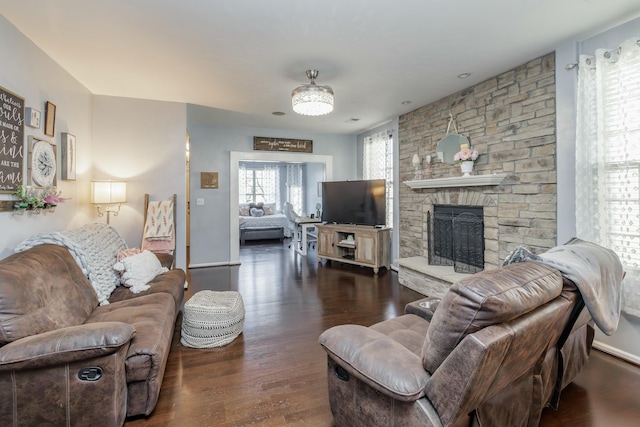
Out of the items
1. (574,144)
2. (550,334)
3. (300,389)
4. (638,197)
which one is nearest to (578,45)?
(574,144)

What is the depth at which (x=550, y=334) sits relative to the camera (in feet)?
4.50

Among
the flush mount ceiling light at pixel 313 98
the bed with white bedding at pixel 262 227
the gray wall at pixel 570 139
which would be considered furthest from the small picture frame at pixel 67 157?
the bed with white bedding at pixel 262 227

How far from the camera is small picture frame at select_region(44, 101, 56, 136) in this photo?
2696 millimetres

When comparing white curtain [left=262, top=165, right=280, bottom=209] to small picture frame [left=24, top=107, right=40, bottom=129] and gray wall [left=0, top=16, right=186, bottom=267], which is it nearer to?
gray wall [left=0, top=16, right=186, bottom=267]

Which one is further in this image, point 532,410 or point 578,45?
point 578,45

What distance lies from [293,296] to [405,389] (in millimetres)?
2715

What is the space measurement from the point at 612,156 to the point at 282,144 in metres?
4.72

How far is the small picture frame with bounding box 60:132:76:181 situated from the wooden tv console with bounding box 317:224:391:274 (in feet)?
12.3

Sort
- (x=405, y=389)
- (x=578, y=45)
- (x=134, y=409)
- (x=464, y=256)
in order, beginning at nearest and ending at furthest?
1. (x=405, y=389)
2. (x=134, y=409)
3. (x=578, y=45)
4. (x=464, y=256)

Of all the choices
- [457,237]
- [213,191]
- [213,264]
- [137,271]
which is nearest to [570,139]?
[457,237]

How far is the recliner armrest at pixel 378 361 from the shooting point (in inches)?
47.8

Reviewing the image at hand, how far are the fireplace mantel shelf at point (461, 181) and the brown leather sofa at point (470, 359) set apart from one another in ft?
5.97

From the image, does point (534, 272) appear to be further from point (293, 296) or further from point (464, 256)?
point (293, 296)

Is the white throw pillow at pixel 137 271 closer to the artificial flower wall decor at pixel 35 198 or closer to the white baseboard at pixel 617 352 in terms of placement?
the artificial flower wall decor at pixel 35 198
